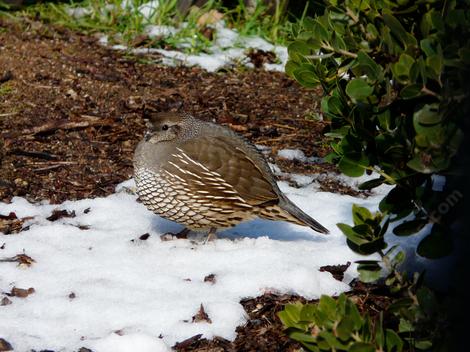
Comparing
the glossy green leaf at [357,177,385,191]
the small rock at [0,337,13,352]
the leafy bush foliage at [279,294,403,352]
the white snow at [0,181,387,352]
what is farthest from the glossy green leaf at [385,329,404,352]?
the small rock at [0,337,13,352]

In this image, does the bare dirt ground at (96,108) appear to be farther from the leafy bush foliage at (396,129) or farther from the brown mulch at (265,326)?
the leafy bush foliage at (396,129)

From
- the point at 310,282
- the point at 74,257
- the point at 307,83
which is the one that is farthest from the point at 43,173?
the point at 307,83

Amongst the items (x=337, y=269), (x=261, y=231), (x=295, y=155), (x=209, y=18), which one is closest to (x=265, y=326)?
(x=337, y=269)

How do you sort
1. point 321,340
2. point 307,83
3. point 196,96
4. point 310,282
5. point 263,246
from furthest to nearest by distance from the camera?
point 196,96 → point 263,246 → point 310,282 → point 307,83 → point 321,340

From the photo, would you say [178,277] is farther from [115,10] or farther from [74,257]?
[115,10]

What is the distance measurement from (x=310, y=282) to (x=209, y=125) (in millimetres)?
1189

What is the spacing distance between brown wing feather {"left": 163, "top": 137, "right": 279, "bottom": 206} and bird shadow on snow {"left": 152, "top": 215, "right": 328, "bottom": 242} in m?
0.42

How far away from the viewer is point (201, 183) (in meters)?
4.78

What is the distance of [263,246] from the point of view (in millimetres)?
4789

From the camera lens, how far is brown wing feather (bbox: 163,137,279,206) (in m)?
4.80

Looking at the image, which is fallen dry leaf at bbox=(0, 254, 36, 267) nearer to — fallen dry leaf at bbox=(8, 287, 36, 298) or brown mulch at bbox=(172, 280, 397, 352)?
fallen dry leaf at bbox=(8, 287, 36, 298)

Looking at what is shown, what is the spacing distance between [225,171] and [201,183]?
0.51 ft

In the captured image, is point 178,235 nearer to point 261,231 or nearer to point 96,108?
point 261,231

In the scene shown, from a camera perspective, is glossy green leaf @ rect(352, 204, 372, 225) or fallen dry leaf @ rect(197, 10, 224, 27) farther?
fallen dry leaf @ rect(197, 10, 224, 27)
